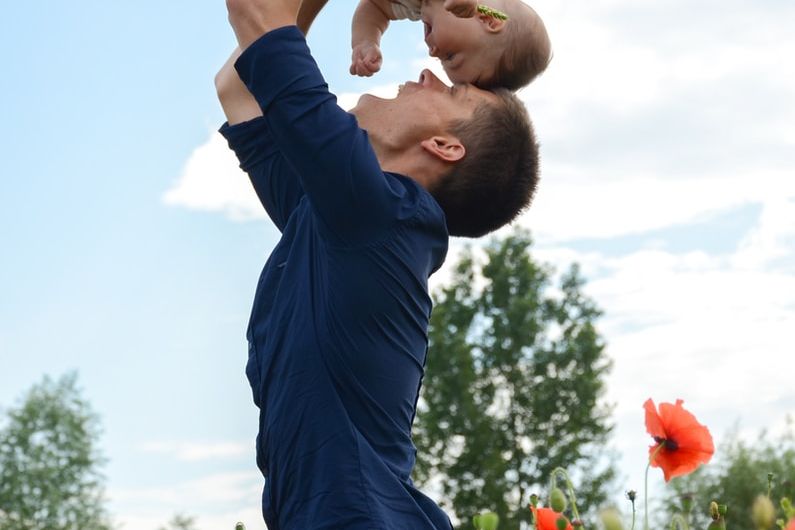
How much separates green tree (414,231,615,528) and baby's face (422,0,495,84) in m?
25.1

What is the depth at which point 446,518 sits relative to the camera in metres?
2.72

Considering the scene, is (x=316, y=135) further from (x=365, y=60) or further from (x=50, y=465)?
(x=50, y=465)

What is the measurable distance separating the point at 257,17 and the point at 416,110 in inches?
20.3

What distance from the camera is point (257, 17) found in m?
2.57

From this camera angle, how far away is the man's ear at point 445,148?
2.86 meters

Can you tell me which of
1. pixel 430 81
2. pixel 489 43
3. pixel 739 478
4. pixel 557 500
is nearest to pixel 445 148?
pixel 430 81

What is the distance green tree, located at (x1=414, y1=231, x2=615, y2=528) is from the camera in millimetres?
28453

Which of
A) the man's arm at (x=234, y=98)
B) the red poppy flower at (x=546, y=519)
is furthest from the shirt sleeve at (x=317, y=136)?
the red poppy flower at (x=546, y=519)

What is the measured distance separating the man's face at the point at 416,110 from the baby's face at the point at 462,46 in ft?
0.55

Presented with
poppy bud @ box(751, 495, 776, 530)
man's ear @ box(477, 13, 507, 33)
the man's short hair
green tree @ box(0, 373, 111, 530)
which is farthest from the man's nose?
green tree @ box(0, 373, 111, 530)

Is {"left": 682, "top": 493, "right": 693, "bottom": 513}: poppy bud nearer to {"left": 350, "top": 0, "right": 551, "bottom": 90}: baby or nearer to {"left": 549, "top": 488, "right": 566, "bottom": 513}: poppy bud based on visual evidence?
{"left": 549, "top": 488, "right": 566, "bottom": 513}: poppy bud

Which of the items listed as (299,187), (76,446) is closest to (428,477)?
(76,446)

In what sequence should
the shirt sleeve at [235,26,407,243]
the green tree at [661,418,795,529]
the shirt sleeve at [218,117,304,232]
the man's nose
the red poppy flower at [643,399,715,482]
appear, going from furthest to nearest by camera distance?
the green tree at [661,418,795,529], the red poppy flower at [643,399,715,482], the shirt sleeve at [218,117,304,232], the man's nose, the shirt sleeve at [235,26,407,243]

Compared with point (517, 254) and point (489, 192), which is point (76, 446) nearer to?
point (517, 254)
